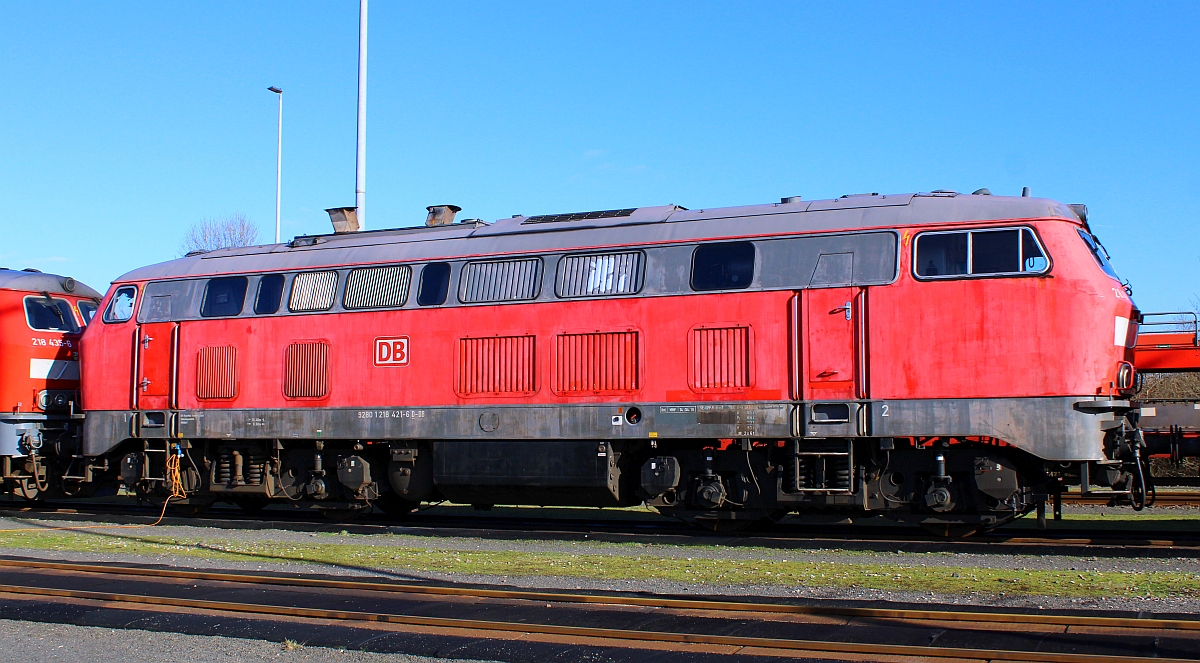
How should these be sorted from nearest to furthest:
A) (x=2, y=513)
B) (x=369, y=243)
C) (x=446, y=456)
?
(x=446, y=456) → (x=369, y=243) → (x=2, y=513)

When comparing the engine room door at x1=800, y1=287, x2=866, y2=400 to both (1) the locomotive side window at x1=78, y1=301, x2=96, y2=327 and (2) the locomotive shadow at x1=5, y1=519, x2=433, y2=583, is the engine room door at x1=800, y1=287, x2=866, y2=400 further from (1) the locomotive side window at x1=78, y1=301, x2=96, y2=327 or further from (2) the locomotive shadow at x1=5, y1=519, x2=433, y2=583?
(1) the locomotive side window at x1=78, y1=301, x2=96, y2=327

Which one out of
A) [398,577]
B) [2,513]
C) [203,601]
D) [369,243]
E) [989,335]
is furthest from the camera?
[2,513]

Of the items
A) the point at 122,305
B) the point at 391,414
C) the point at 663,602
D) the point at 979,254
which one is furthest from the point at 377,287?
the point at 979,254

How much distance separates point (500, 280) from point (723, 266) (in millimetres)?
3274

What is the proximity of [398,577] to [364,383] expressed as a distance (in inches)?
199

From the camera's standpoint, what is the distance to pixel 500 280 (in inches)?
594

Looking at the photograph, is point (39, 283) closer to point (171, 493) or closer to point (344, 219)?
point (171, 493)

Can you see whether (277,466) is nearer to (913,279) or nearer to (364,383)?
(364,383)

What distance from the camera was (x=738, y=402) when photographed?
1367 cm

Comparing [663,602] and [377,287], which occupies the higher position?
[377,287]

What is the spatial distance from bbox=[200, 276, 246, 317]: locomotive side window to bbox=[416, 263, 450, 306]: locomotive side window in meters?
3.34

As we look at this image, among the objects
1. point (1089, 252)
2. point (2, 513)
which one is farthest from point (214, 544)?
point (1089, 252)

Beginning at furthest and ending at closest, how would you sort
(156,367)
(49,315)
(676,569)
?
(49,315) < (156,367) < (676,569)

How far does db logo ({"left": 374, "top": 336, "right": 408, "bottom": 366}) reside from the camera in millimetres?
15469
